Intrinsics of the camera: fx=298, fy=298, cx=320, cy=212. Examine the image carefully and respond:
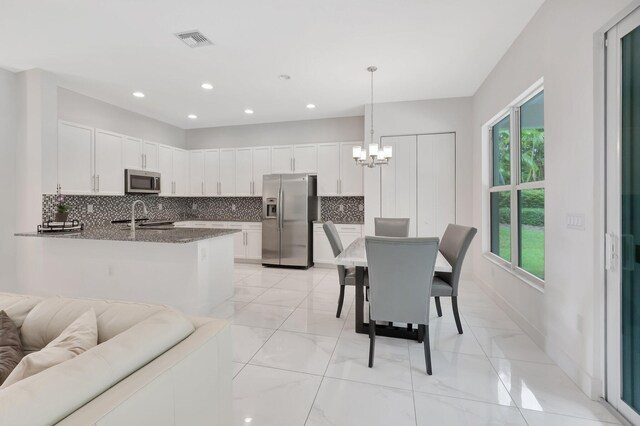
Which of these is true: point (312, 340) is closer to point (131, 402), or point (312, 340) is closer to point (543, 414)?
point (543, 414)

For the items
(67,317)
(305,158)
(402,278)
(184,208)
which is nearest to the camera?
(67,317)

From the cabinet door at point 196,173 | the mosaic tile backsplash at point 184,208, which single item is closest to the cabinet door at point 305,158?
the mosaic tile backsplash at point 184,208

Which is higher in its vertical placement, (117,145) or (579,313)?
(117,145)

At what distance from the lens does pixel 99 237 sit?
303 cm

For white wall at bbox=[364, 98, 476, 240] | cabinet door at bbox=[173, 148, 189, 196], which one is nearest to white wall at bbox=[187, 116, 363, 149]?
cabinet door at bbox=[173, 148, 189, 196]

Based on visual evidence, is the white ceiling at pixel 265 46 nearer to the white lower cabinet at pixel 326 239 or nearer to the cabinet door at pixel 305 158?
the cabinet door at pixel 305 158

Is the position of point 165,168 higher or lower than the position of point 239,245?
higher

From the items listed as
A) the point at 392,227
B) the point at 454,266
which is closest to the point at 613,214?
the point at 454,266

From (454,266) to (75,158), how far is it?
15.8 ft

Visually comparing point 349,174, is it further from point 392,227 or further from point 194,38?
point 194,38

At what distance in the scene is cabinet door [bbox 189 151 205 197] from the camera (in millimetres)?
6094

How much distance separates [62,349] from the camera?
93cm

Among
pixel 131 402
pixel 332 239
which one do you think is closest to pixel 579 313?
pixel 332 239

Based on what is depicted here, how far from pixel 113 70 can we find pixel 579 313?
5.06m
